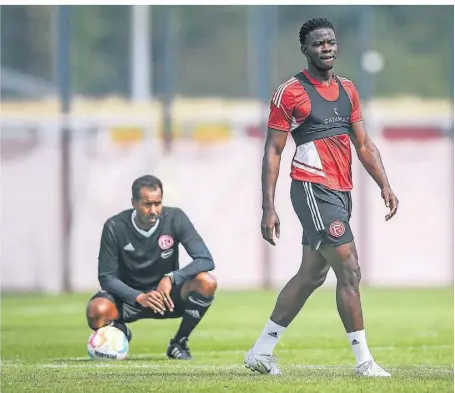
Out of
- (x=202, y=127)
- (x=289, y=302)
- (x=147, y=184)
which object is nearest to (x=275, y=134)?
(x=289, y=302)

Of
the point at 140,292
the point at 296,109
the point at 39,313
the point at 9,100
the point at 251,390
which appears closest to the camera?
the point at 251,390

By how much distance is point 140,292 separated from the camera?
38.0ft

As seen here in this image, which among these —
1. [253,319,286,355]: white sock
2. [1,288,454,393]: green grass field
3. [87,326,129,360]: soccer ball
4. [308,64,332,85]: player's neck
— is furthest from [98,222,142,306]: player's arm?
[308,64,332,85]: player's neck

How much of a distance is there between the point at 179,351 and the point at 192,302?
413 mm

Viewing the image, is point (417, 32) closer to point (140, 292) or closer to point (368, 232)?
point (368, 232)

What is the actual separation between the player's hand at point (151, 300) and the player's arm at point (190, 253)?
30 centimetres

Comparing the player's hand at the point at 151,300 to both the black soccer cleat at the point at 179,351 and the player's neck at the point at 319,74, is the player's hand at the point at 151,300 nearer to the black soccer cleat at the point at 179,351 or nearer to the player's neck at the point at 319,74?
the black soccer cleat at the point at 179,351

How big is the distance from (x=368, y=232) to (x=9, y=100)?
6.80 meters

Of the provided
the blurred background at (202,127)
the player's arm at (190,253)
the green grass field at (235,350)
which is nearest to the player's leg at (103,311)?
the green grass field at (235,350)

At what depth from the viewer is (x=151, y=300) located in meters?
11.3

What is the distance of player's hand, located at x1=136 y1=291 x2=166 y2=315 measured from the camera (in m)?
11.3

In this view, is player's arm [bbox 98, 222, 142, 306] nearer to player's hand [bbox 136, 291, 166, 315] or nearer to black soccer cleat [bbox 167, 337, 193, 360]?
player's hand [bbox 136, 291, 166, 315]

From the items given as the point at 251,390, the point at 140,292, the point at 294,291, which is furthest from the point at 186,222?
the point at 251,390

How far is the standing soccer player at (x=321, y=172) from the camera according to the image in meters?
9.45
